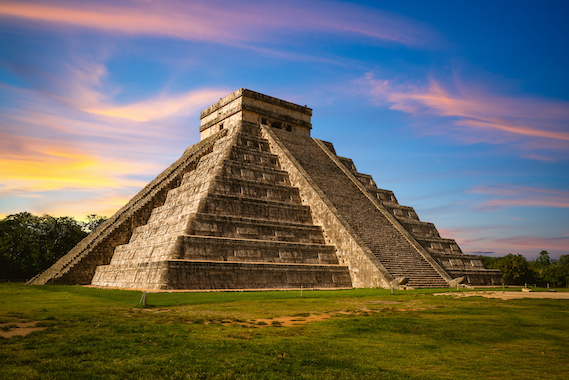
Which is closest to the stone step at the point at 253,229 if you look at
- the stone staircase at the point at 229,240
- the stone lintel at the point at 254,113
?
Result: the stone staircase at the point at 229,240

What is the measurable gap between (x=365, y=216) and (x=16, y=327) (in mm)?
23534

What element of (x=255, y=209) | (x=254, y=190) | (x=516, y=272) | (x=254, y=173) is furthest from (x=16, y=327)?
(x=516, y=272)

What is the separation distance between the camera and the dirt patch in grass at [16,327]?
889 cm

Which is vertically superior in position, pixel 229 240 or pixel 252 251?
pixel 229 240

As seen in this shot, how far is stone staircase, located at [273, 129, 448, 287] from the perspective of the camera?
82.5ft

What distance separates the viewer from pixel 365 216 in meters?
29.8

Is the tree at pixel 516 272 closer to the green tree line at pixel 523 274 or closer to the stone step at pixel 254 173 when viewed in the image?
the green tree line at pixel 523 274

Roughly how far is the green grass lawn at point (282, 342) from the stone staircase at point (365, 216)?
10.6 metres

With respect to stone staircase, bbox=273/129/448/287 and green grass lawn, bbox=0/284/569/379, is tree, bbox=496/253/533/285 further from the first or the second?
green grass lawn, bbox=0/284/569/379

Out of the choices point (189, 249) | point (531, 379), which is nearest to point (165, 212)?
point (189, 249)

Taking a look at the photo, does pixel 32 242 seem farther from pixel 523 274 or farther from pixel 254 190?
pixel 523 274

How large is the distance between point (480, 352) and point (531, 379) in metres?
1.91

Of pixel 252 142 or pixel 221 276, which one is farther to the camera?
pixel 252 142

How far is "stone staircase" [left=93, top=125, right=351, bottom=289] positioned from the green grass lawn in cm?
624
